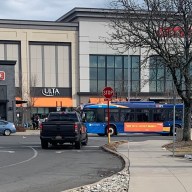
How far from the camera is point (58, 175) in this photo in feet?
43.2

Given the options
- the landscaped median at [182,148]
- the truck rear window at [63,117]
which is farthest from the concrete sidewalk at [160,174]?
the truck rear window at [63,117]

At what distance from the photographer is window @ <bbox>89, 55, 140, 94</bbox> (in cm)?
7375

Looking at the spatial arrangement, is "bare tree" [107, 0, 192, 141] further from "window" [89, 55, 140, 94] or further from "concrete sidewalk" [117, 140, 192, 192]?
"window" [89, 55, 140, 94]

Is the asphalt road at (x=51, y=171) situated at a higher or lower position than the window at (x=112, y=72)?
lower

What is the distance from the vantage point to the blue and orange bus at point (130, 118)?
39.0m

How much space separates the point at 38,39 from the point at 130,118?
1429 inches

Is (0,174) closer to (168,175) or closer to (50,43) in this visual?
(168,175)

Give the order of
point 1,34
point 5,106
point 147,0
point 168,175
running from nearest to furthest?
point 168,175 < point 147,0 < point 5,106 < point 1,34

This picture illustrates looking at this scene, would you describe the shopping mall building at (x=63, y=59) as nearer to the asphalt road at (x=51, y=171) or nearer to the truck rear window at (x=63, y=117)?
the truck rear window at (x=63, y=117)

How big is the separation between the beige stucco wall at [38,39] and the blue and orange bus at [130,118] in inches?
1294

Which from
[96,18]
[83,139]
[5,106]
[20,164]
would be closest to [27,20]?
[96,18]

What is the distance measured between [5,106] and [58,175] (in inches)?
1586

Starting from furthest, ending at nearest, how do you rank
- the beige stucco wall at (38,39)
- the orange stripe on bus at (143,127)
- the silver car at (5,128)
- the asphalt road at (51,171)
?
the beige stucco wall at (38,39)
the silver car at (5,128)
the orange stripe on bus at (143,127)
the asphalt road at (51,171)

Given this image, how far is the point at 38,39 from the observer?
72.2 metres
